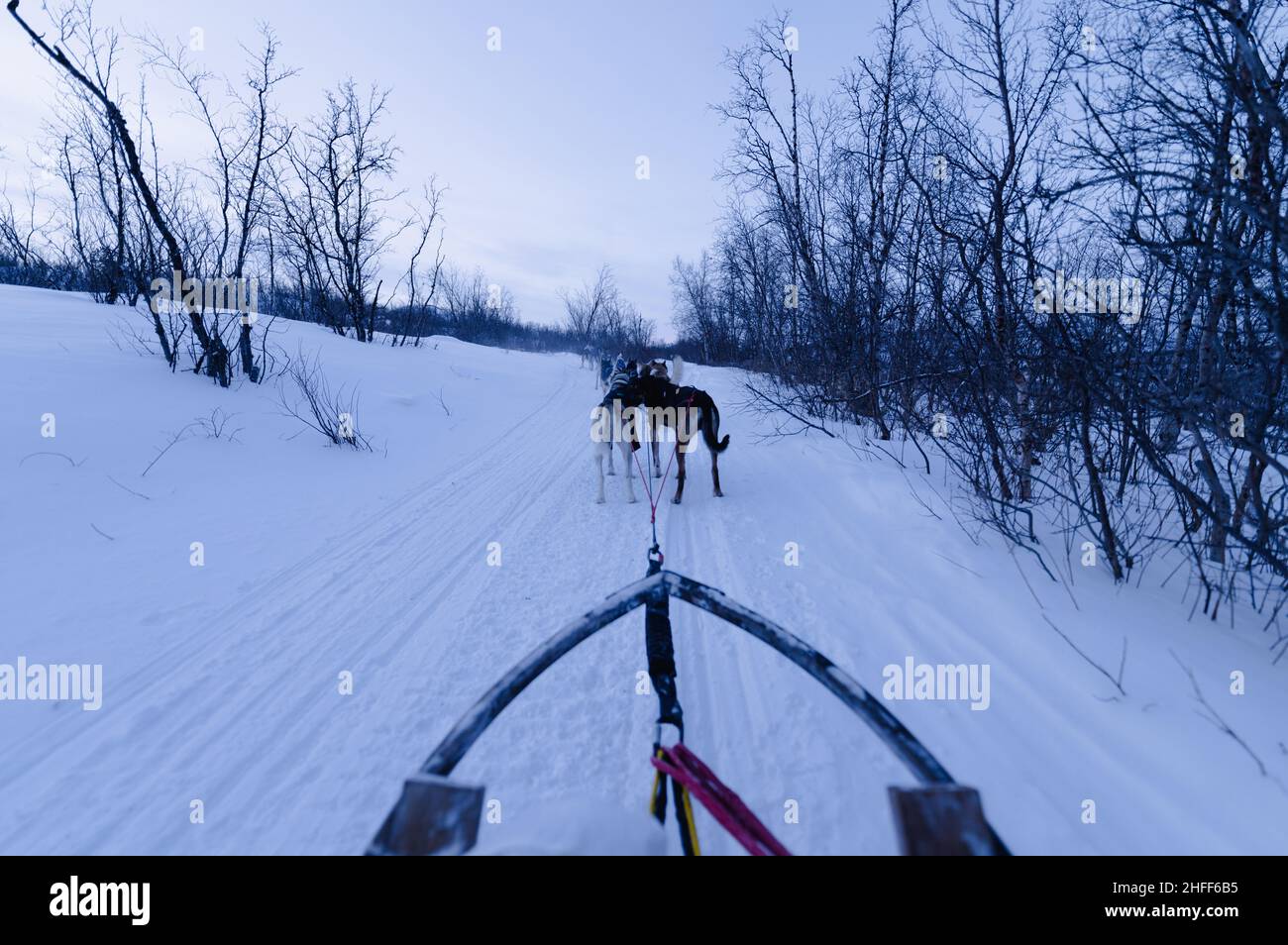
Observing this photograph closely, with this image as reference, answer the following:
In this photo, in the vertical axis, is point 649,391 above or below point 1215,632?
above

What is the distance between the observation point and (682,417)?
21.9 feet

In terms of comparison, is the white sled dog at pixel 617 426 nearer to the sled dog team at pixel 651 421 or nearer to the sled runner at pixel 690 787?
the sled dog team at pixel 651 421

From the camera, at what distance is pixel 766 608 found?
3547mm

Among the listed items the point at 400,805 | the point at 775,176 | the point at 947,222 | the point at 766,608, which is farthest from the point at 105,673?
the point at 775,176

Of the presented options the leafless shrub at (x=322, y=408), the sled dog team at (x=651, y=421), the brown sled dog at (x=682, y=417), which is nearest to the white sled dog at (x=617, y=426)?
the sled dog team at (x=651, y=421)

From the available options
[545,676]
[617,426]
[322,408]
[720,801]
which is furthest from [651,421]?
[322,408]

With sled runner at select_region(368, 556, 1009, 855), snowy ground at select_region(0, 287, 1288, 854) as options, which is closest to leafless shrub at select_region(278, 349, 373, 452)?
snowy ground at select_region(0, 287, 1288, 854)

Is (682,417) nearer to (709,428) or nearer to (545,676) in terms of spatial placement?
(709,428)

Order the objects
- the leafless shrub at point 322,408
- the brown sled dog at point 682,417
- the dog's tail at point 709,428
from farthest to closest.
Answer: the leafless shrub at point 322,408
the dog's tail at point 709,428
the brown sled dog at point 682,417

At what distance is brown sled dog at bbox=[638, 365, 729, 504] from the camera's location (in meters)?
6.48

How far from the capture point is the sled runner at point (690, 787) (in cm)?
109

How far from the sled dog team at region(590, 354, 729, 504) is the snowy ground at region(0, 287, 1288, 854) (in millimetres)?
615
